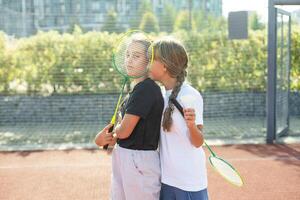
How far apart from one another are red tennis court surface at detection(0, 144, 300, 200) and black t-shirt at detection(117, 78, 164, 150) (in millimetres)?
2319

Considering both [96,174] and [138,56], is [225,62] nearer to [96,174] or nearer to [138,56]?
[96,174]

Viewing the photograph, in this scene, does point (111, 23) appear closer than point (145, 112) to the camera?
No

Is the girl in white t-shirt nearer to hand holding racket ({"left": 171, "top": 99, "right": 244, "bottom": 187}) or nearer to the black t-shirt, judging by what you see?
the black t-shirt

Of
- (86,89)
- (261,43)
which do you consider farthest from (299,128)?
(86,89)

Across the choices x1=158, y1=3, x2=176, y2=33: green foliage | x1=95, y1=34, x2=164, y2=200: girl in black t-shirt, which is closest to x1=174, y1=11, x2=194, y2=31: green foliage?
x1=158, y1=3, x2=176, y2=33: green foliage

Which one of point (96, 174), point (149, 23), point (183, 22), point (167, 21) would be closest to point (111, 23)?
point (149, 23)

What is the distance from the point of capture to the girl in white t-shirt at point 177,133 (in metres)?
2.44

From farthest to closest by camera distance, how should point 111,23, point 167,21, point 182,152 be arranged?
point 111,23
point 167,21
point 182,152

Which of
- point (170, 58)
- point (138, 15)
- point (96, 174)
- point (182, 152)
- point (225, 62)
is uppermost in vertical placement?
point (138, 15)

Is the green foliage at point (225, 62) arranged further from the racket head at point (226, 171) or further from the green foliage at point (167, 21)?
the racket head at point (226, 171)

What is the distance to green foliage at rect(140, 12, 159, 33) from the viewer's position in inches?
365

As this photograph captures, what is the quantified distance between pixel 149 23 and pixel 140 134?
709 cm

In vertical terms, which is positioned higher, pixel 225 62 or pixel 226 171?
pixel 225 62

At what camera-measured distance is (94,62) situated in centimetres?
941
